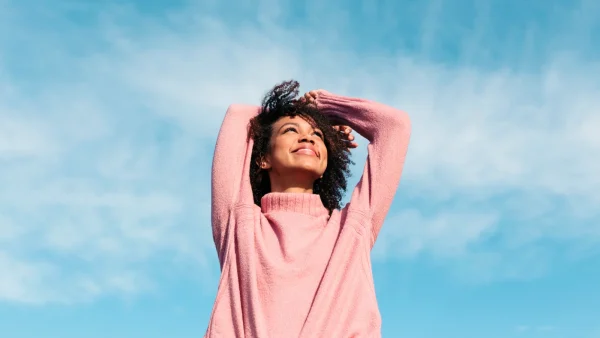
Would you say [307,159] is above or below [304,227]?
above

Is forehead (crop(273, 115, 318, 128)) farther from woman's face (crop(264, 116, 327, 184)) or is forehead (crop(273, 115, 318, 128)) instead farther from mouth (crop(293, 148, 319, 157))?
mouth (crop(293, 148, 319, 157))

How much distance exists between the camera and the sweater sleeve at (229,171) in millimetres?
6188

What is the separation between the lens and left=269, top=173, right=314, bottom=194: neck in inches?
254

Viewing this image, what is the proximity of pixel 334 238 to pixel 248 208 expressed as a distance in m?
0.66

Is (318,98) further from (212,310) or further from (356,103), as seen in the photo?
(212,310)

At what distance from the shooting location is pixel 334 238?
239 inches

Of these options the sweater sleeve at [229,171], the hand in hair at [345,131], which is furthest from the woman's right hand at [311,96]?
the sweater sleeve at [229,171]

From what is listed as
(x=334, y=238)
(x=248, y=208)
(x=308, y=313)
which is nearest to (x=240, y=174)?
(x=248, y=208)

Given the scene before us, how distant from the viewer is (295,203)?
626 centimetres

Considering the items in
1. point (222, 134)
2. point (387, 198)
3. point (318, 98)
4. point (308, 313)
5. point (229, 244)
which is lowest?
point (308, 313)

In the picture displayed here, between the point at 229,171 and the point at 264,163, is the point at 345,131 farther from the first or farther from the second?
the point at 229,171

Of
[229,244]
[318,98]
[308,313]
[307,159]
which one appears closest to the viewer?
[308,313]

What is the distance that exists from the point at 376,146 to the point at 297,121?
654 mm

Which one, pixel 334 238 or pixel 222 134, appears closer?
pixel 334 238
